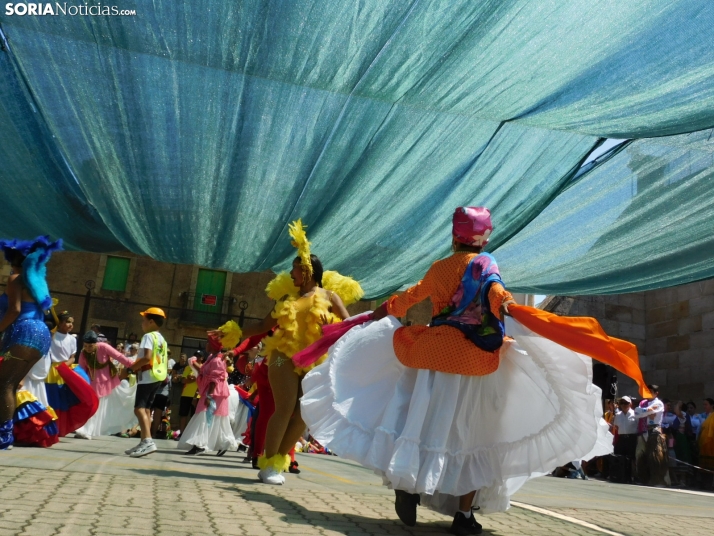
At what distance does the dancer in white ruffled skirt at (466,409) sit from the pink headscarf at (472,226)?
103 millimetres

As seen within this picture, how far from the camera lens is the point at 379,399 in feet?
14.7

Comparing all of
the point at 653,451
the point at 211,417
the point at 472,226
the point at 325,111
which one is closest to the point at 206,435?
the point at 211,417

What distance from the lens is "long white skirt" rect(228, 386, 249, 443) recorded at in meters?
12.4

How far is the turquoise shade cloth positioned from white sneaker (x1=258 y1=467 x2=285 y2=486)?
1.95 metres

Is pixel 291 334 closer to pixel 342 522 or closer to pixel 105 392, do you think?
pixel 342 522

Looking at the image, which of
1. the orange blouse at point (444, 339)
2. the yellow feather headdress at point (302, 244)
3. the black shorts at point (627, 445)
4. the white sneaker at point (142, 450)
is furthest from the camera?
the black shorts at point (627, 445)

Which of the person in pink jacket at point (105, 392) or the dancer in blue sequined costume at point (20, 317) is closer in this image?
the dancer in blue sequined costume at point (20, 317)

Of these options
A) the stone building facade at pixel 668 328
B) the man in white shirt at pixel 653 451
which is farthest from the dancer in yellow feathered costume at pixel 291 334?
the stone building facade at pixel 668 328

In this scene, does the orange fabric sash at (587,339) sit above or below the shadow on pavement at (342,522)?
above

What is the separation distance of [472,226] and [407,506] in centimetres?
155

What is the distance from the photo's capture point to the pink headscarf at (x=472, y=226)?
15.0ft

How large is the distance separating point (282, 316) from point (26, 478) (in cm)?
211

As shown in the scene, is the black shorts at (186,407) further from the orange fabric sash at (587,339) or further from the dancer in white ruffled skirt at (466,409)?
the orange fabric sash at (587,339)

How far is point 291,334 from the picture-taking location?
19.5ft
